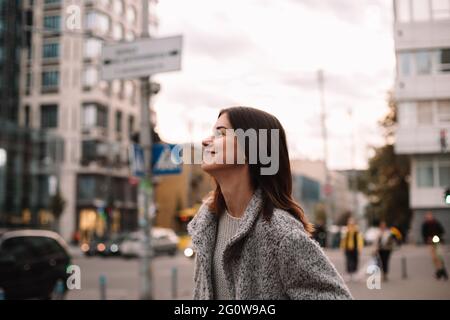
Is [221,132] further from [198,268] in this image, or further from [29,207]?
[29,207]

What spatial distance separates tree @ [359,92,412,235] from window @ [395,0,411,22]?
28.4 m

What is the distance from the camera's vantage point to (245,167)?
6.17 ft

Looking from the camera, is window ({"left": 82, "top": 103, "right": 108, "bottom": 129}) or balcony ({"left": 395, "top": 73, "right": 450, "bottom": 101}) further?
window ({"left": 82, "top": 103, "right": 108, "bottom": 129})

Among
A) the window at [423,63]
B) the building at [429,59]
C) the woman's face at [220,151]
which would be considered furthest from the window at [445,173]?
the woman's face at [220,151]

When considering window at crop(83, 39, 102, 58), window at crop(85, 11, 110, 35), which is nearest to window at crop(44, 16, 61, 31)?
window at crop(83, 39, 102, 58)

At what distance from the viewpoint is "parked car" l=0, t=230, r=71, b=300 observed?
9562mm

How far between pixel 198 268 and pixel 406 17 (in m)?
4.24

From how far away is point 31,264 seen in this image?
1019 centimetres

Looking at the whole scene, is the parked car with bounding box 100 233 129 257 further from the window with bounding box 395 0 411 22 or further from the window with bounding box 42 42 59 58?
→ the window with bounding box 395 0 411 22

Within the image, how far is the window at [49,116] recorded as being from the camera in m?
47.2

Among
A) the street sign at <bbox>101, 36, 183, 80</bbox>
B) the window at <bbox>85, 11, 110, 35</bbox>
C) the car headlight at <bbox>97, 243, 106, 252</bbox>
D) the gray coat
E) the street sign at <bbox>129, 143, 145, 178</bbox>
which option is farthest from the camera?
the window at <bbox>85, 11, 110, 35</bbox>

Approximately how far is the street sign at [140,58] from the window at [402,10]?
2793mm

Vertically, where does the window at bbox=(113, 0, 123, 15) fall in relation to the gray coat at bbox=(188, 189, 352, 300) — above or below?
above
